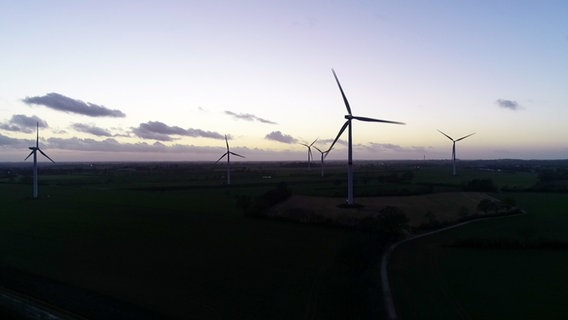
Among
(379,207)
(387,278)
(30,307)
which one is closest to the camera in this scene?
(30,307)

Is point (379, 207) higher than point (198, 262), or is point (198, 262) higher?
point (379, 207)

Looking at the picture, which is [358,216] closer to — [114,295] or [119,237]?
[119,237]

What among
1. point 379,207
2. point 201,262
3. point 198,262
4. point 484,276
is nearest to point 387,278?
point 484,276

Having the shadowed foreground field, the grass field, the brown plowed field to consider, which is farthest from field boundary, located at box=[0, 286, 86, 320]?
the brown plowed field

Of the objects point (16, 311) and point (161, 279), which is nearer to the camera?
point (16, 311)

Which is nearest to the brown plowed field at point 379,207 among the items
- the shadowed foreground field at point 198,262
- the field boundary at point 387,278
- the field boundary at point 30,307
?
the field boundary at point 387,278

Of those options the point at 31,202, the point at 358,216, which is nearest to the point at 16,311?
the point at 358,216

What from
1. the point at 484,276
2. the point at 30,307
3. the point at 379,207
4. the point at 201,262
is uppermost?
the point at 379,207

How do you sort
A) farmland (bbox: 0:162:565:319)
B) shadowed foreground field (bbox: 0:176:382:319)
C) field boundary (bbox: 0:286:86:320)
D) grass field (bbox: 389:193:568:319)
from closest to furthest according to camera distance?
field boundary (bbox: 0:286:86:320), grass field (bbox: 389:193:568:319), farmland (bbox: 0:162:565:319), shadowed foreground field (bbox: 0:176:382:319)

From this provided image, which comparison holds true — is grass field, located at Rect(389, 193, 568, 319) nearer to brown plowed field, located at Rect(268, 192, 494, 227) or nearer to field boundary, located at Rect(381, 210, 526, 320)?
field boundary, located at Rect(381, 210, 526, 320)

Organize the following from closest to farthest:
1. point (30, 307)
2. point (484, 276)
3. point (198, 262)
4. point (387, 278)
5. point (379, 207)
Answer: point (30, 307) < point (387, 278) < point (484, 276) < point (198, 262) < point (379, 207)

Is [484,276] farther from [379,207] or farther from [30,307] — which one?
[379,207]
